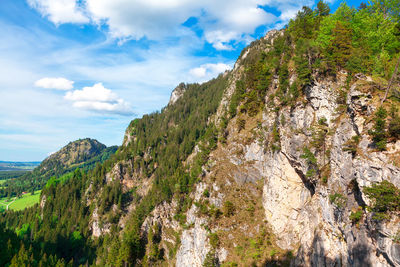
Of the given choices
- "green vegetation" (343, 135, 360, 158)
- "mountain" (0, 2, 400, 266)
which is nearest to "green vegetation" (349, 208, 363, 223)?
"mountain" (0, 2, 400, 266)

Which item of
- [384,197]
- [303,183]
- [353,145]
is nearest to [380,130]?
[353,145]

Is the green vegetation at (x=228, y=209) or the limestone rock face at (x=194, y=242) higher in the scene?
the green vegetation at (x=228, y=209)

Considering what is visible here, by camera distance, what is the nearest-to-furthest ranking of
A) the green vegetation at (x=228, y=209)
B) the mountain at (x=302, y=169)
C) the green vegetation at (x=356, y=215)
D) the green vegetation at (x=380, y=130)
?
the green vegetation at (x=380, y=130), the mountain at (x=302, y=169), the green vegetation at (x=356, y=215), the green vegetation at (x=228, y=209)

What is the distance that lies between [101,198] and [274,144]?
111 metres

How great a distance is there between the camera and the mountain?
22234 mm

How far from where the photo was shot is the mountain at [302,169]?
22234mm

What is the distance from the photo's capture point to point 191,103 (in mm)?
162000

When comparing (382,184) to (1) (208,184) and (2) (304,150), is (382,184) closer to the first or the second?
(2) (304,150)

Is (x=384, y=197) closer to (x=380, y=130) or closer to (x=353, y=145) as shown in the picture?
(x=380, y=130)

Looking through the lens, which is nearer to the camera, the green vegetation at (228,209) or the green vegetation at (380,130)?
the green vegetation at (380,130)

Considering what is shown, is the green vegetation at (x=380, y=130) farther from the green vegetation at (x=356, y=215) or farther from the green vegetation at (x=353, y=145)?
the green vegetation at (x=356, y=215)

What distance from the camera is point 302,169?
35.9 m

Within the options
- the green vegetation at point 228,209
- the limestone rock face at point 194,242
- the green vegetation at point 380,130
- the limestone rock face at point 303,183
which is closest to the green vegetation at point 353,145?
the limestone rock face at point 303,183

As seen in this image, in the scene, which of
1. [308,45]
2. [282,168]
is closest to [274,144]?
[282,168]
